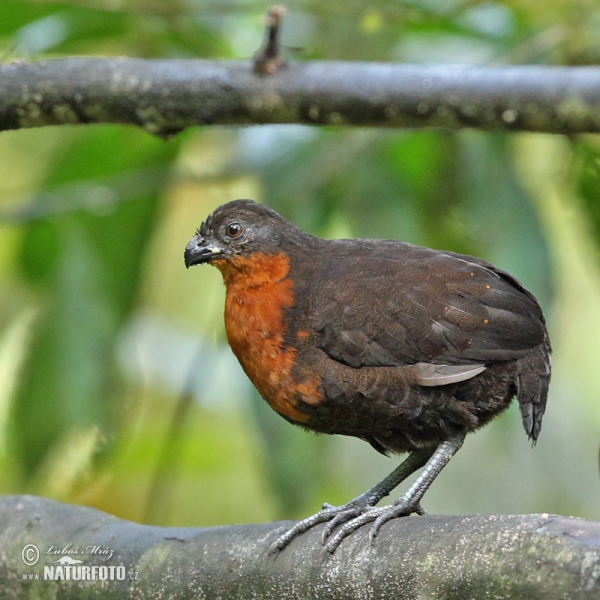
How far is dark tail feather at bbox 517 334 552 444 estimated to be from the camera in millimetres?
3035

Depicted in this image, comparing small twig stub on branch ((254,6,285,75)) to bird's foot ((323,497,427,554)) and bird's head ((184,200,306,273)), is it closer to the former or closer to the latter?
bird's head ((184,200,306,273))

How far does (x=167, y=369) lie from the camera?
632 centimetres

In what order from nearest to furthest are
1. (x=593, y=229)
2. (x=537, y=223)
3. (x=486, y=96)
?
(x=486, y=96) → (x=593, y=229) → (x=537, y=223)

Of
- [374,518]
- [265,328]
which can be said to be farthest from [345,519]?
[265,328]

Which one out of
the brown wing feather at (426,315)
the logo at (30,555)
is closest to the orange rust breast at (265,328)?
the brown wing feather at (426,315)

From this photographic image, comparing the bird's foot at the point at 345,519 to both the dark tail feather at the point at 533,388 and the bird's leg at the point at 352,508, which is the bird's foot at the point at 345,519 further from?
the dark tail feather at the point at 533,388

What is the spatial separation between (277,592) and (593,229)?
1842mm

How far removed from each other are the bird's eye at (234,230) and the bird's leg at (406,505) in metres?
1.01

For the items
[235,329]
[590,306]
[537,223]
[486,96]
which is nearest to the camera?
[486,96]

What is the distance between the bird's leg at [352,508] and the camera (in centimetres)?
285

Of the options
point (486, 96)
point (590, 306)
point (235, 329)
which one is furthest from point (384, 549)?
point (590, 306)

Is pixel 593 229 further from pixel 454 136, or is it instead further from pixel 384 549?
pixel 384 549

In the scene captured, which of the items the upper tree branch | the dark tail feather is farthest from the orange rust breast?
the dark tail feather

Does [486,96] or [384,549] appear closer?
[384,549]
